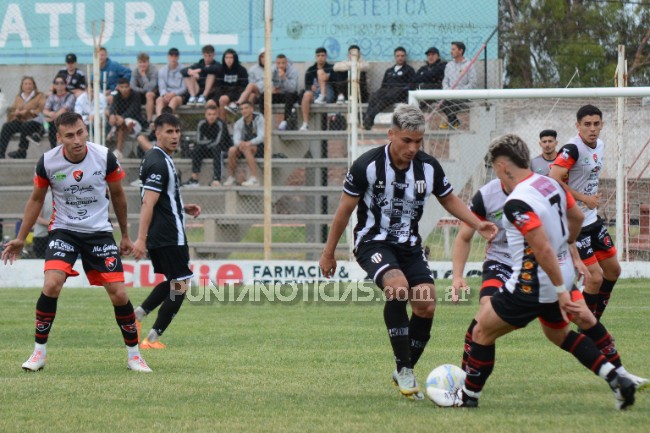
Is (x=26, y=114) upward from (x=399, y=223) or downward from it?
upward

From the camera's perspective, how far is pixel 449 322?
1188cm

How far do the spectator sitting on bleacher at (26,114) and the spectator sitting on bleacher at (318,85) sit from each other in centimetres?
535

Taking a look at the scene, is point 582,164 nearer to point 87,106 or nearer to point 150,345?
point 150,345

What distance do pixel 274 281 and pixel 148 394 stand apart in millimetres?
10000

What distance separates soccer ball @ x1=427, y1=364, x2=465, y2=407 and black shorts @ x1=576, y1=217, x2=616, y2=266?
11.7ft

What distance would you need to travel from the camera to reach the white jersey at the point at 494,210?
7711 millimetres

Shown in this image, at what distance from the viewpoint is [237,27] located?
22.9 metres

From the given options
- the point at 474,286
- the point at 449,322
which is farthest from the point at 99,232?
the point at 474,286

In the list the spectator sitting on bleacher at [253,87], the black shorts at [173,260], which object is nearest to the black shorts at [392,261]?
the black shorts at [173,260]

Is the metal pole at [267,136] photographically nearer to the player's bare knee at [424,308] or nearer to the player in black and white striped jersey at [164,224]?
the player in black and white striped jersey at [164,224]

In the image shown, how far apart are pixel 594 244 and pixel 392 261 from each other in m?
3.67

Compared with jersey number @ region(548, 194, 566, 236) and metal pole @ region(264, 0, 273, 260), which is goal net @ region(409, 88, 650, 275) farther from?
jersey number @ region(548, 194, 566, 236)

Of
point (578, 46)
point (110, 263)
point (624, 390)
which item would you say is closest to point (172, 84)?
point (578, 46)

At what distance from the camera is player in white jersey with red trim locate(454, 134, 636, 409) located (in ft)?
19.5
